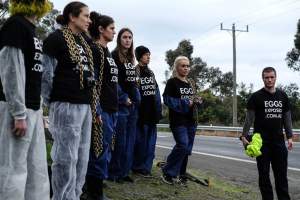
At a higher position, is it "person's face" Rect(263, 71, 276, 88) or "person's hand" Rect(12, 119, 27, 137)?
"person's face" Rect(263, 71, 276, 88)

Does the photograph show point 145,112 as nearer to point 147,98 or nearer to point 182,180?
point 147,98

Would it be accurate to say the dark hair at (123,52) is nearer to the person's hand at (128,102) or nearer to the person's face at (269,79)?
the person's hand at (128,102)

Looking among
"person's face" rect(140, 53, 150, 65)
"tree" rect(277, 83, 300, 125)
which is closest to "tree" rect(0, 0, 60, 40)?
"person's face" rect(140, 53, 150, 65)

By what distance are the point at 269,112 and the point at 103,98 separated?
8.36 ft

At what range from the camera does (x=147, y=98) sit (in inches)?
332

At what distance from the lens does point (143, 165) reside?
27.8 ft

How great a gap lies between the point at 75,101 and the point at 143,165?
3307mm

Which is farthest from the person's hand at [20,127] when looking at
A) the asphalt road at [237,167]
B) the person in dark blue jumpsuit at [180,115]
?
the asphalt road at [237,167]

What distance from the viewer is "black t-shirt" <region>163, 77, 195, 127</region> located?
8.43 metres

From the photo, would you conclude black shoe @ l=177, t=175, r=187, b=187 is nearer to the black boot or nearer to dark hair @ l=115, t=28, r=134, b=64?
dark hair @ l=115, t=28, r=134, b=64

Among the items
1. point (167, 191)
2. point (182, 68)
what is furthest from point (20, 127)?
point (182, 68)

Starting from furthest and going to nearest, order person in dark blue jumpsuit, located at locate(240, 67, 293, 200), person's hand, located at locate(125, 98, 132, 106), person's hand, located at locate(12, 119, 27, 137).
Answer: person in dark blue jumpsuit, located at locate(240, 67, 293, 200) < person's hand, located at locate(125, 98, 132, 106) < person's hand, located at locate(12, 119, 27, 137)

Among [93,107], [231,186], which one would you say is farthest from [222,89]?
[93,107]

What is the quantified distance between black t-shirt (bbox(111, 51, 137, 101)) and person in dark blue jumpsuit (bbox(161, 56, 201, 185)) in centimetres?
91
